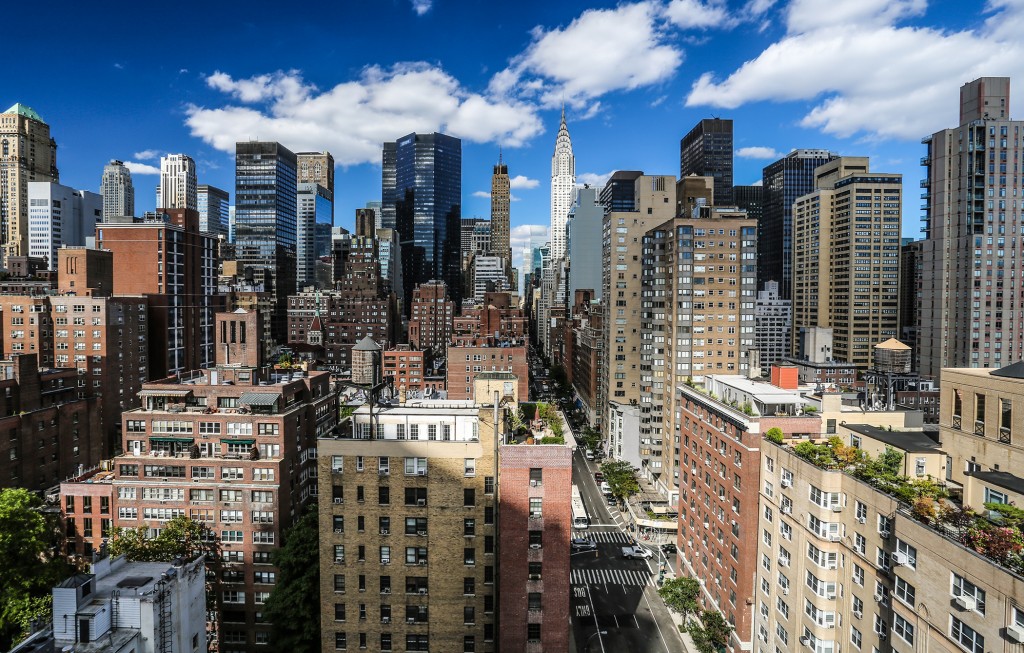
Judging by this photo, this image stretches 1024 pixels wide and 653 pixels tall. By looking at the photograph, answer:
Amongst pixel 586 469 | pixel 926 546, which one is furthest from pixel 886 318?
pixel 926 546

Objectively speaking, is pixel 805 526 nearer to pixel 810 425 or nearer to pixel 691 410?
pixel 810 425

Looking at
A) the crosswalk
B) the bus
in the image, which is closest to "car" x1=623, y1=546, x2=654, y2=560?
the crosswalk

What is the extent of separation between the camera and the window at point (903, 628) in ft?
110

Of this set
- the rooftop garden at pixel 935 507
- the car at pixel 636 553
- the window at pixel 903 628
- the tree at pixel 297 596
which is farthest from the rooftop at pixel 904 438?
the tree at pixel 297 596

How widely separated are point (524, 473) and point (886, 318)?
18444 centimetres

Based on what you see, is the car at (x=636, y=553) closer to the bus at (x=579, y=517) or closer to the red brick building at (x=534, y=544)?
the bus at (x=579, y=517)

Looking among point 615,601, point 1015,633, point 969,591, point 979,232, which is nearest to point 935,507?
point 969,591

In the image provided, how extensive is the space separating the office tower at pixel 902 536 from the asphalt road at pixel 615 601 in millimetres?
17441

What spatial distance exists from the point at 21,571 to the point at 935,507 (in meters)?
71.4

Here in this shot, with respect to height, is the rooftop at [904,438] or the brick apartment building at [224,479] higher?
the rooftop at [904,438]

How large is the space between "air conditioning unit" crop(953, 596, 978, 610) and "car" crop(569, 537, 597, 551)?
2535 inches

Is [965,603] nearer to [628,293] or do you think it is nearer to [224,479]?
[224,479]

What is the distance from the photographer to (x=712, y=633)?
5872 centimetres

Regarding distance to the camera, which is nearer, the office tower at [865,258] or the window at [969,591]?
the window at [969,591]
